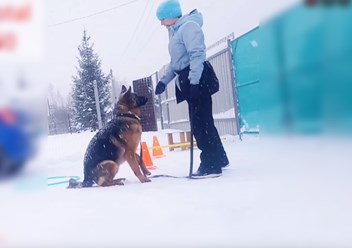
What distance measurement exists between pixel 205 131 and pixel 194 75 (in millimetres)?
267

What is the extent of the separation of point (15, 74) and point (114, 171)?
109 cm

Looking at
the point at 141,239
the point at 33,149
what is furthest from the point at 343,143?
the point at 33,149

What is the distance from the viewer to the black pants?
1.54 m

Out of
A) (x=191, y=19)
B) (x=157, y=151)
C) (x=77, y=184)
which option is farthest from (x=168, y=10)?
(x=157, y=151)

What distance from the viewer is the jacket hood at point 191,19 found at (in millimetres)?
1465

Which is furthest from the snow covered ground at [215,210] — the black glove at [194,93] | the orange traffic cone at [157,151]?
the orange traffic cone at [157,151]

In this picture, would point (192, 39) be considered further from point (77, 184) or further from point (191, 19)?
point (77, 184)

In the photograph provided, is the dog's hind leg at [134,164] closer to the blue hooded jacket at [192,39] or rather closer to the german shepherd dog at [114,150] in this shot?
the german shepherd dog at [114,150]

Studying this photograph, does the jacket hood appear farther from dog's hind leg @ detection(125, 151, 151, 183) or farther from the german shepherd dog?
dog's hind leg @ detection(125, 151, 151, 183)

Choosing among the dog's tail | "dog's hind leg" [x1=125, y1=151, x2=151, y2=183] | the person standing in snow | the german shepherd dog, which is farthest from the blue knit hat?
the dog's tail

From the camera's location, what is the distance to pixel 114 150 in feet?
5.38

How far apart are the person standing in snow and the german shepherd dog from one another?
0.23m

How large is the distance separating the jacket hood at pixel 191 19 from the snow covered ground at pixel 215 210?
0.68 metres

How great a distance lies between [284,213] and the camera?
2.51 feet
